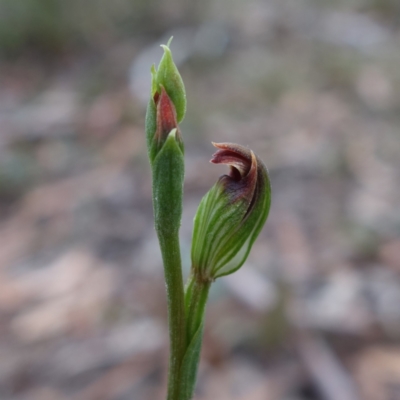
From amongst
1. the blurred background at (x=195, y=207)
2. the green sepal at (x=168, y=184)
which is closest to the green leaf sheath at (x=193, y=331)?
the green sepal at (x=168, y=184)

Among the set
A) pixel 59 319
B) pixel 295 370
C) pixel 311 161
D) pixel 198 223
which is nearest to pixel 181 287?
pixel 198 223

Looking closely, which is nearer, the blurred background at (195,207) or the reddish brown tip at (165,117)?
the reddish brown tip at (165,117)

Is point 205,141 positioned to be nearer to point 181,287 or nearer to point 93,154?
point 93,154

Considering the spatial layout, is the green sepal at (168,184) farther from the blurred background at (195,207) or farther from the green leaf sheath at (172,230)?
the blurred background at (195,207)

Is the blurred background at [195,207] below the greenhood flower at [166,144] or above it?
above

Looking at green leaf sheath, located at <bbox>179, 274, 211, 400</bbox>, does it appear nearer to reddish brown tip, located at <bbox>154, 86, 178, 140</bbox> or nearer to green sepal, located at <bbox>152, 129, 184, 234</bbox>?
green sepal, located at <bbox>152, 129, 184, 234</bbox>

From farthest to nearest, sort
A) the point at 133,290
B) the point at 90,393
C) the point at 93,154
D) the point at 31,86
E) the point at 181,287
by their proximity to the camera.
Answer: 1. the point at 31,86
2. the point at 93,154
3. the point at 133,290
4. the point at 90,393
5. the point at 181,287
